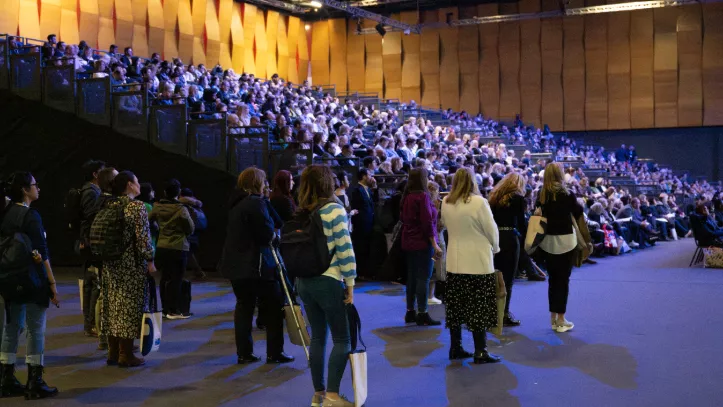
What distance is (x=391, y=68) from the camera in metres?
32.4

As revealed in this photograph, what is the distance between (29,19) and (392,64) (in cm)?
1512

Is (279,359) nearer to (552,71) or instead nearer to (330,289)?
(330,289)

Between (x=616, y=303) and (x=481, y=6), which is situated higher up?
(x=481, y=6)

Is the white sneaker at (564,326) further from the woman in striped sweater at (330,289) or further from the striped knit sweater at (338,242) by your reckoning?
the striped knit sweater at (338,242)

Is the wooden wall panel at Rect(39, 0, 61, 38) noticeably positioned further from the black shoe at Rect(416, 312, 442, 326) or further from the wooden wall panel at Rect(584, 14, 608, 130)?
the wooden wall panel at Rect(584, 14, 608, 130)

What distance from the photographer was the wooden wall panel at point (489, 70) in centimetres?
3111

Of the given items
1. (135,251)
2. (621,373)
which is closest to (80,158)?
(135,251)

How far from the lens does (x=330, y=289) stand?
4746mm

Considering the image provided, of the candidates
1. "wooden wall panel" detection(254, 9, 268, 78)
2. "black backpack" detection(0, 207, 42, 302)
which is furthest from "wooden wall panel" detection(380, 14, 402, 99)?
"black backpack" detection(0, 207, 42, 302)

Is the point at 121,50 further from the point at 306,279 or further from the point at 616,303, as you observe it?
the point at 306,279

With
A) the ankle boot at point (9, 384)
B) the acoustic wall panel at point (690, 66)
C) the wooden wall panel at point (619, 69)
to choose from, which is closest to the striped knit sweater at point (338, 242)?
the ankle boot at point (9, 384)

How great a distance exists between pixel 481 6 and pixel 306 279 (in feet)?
91.3

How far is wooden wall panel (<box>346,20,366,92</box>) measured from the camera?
3275cm

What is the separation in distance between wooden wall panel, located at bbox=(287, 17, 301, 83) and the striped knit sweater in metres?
27.5
